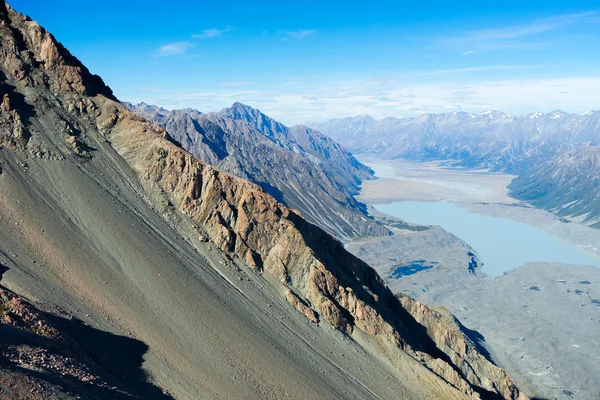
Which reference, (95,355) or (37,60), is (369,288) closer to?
(95,355)

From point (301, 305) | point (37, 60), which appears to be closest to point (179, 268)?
point (301, 305)

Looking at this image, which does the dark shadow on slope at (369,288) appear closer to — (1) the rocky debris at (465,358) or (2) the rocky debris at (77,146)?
(1) the rocky debris at (465,358)

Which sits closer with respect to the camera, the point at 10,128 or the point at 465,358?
the point at 10,128

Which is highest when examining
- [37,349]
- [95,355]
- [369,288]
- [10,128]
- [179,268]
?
[10,128]

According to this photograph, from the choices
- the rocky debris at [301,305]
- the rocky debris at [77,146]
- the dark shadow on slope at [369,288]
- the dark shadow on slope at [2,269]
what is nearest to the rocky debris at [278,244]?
Answer: the dark shadow on slope at [369,288]

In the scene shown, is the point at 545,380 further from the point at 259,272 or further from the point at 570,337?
the point at 259,272

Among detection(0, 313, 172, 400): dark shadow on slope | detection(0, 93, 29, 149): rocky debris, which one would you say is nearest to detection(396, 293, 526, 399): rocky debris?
detection(0, 313, 172, 400): dark shadow on slope

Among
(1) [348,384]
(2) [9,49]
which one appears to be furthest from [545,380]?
(2) [9,49]
